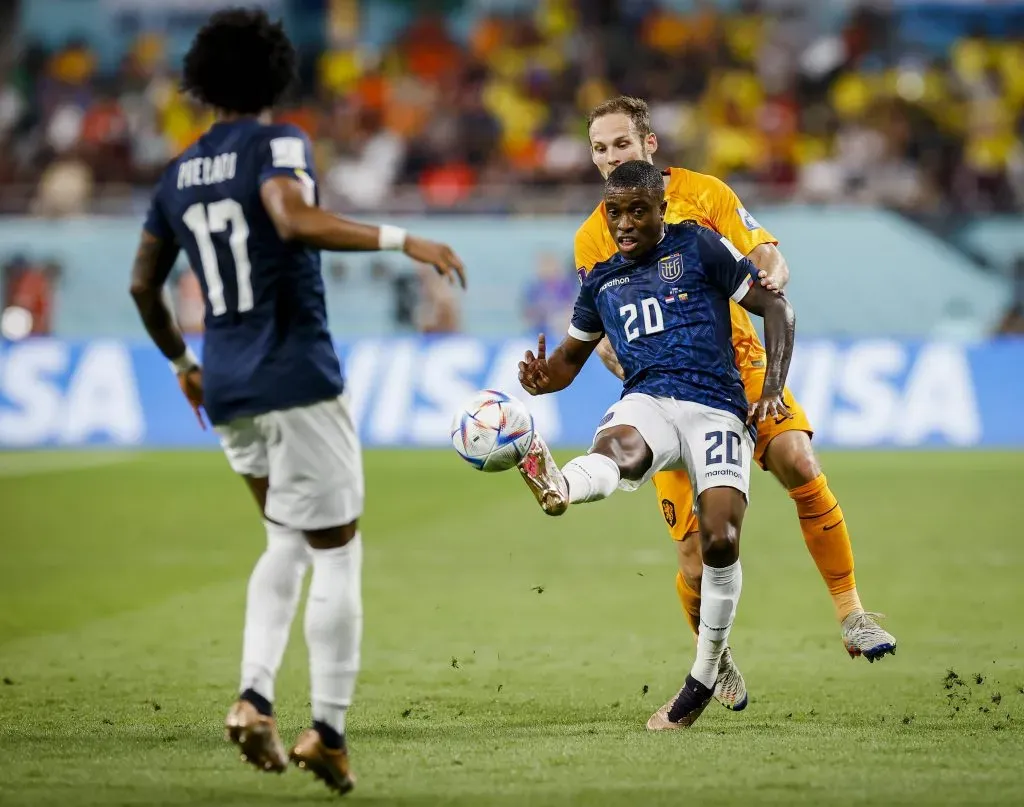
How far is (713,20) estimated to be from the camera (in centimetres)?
2261

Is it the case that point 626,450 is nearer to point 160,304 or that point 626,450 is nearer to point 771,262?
point 771,262

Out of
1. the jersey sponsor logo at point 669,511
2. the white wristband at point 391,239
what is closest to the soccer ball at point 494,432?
the jersey sponsor logo at point 669,511

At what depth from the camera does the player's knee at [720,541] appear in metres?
5.91

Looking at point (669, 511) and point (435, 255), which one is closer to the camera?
point (435, 255)

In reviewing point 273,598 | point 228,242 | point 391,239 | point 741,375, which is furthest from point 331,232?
point 741,375

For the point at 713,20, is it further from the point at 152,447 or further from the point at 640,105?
the point at 640,105

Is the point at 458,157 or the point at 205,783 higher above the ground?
the point at 458,157

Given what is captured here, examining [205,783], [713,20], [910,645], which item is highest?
[713,20]

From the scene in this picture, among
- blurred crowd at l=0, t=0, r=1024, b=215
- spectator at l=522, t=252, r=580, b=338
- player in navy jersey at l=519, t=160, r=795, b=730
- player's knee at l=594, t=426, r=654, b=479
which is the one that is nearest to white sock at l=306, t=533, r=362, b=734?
player in navy jersey at l=519, t=160, r=795, b=730

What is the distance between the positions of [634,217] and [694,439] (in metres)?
0.92

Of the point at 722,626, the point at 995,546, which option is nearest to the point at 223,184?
the point at 722,626

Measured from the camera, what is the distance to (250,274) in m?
4.96

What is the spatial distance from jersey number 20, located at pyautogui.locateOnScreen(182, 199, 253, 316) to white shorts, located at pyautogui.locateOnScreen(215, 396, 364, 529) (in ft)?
1.31

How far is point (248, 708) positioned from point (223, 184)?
5.42 feet
